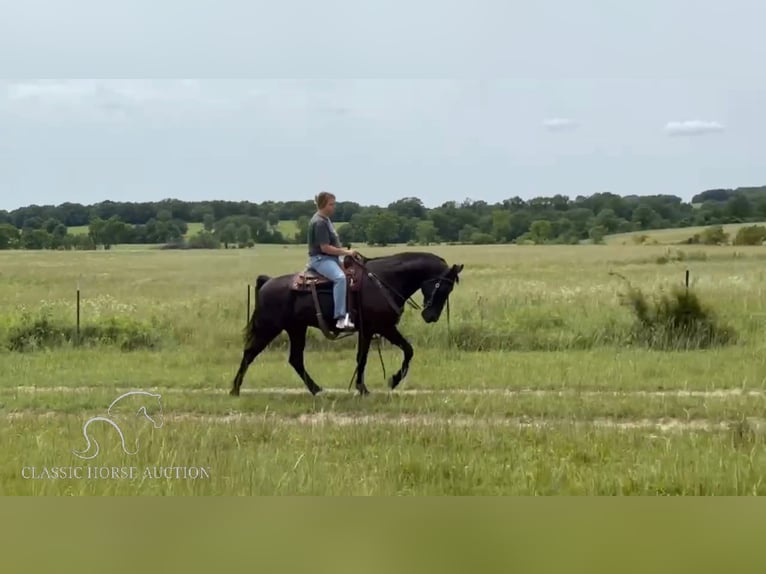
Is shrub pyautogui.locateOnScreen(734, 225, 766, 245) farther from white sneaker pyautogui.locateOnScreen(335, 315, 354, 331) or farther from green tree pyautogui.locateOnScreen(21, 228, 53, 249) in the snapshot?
green tree pyautogui.locateOnScreen(21, 228, 53, 249)

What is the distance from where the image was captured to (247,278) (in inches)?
402

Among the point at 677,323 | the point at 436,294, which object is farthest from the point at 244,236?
the point at 677,323

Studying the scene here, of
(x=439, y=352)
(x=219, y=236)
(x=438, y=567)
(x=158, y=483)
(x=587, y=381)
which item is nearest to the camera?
(x=438, y=567)

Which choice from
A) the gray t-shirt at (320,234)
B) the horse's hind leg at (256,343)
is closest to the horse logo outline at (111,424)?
the horse's hind leg at (256,343)

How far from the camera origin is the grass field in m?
5.36

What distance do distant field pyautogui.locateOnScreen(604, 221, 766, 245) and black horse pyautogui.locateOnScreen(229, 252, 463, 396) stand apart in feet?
7.15

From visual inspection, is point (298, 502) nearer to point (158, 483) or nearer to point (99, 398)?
point (158, 483)

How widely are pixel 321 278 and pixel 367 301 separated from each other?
25.8 inches

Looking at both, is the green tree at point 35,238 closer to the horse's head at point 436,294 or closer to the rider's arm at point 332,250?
the rider's arm at point 332,250

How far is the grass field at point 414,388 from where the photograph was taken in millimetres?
5363

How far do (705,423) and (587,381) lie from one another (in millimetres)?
2222

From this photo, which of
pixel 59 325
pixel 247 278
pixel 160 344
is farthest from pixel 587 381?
pixel 59 325

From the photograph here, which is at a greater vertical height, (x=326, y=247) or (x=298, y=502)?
(x=326, y=247)

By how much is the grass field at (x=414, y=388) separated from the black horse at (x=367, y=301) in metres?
0.24
